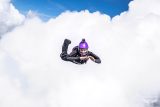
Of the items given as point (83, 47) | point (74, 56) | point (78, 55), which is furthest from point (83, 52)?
point (74, 56)

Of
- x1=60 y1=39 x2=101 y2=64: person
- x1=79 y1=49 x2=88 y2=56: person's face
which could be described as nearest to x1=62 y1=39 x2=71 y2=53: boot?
x1=60 y1=39 x2=101 y2=64: person

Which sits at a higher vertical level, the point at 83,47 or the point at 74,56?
the point at 74,56

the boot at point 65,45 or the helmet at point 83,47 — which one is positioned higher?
the boot at point 65,45

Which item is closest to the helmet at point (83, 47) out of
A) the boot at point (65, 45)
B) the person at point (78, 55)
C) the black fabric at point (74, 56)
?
the person at point (78, 55)

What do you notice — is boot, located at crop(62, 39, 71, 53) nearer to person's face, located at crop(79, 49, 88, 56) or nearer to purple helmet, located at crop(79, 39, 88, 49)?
person's face, located at crop(79, 49, 88, 56)

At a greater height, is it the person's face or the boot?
the boot

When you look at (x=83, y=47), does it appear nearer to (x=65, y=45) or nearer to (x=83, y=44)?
(x=83, y=44)

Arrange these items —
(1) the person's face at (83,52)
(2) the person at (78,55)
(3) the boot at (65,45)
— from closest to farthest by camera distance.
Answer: (1) the person's face at (83,52) < (2) the person at (78,55) < (3) the boot at (65,45)

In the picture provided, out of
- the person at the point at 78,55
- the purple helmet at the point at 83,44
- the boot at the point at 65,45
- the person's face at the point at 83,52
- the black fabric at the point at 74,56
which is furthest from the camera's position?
the boot at the point at 65,45

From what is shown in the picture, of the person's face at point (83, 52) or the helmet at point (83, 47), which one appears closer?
the helmet at point (83, 47)

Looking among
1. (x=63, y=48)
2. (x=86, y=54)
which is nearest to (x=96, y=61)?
(x=86, y=54)

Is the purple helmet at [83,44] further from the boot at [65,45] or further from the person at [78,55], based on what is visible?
the boot at [65,45]

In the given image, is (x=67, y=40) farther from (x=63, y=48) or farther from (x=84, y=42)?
(x=84, y=42)

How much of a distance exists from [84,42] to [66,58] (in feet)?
6.73
